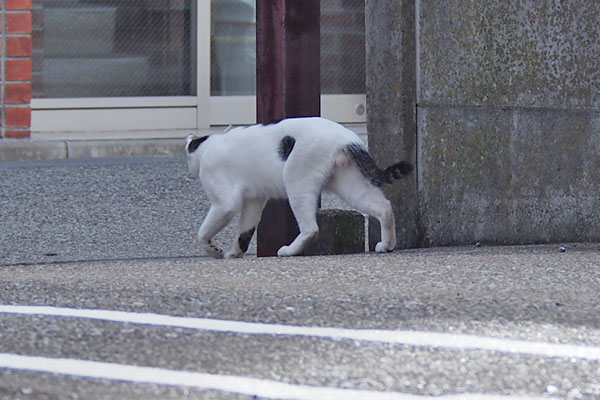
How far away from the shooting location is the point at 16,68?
442 inches

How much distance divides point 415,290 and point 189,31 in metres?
7.63

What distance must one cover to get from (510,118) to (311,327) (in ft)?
10.2

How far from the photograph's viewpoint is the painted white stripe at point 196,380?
11.8 feet

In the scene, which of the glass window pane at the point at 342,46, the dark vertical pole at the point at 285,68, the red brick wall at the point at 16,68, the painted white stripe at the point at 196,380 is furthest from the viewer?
the glass window pane at the point at 342,46

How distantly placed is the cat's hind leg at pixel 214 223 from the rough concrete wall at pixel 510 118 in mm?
1044

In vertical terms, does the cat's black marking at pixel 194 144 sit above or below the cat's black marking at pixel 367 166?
above

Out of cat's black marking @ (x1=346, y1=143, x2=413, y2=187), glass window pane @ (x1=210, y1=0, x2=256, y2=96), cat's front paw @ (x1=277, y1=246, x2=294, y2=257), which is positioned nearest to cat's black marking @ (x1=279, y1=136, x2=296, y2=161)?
cat's black marking @ (x1=346, y1=143, x2=413, y2=187)

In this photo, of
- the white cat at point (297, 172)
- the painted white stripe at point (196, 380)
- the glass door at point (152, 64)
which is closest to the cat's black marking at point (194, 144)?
the white cat at point (297, 172)

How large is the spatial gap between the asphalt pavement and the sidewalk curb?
4417 millimetres

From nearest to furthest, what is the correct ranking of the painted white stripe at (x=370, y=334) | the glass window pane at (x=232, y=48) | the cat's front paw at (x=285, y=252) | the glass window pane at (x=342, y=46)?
the painted white stripe at (x=370, y=334)
the cat's front paw at (x=285, y=252)
the glass window pane at (x=232, y=48)
the glass window pane at (x=342, y=46)

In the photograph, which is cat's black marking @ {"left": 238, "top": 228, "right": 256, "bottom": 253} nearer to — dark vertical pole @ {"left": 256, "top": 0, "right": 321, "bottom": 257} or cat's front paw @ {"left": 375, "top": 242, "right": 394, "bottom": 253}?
dark vertical pole @ {"left": 256, "top": 0, "right": 321, "bottom": 257}

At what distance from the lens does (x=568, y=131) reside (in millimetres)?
7078

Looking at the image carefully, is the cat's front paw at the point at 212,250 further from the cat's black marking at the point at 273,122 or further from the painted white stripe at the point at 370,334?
the painted white stripe at the point at 370,334

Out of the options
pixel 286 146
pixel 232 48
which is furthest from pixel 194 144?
pixel 232 48
